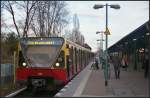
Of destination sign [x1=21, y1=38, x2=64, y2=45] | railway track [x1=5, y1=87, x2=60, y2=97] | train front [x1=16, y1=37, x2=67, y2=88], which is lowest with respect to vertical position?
railway track [x1=5, y1=87, x2=60, y2=97]

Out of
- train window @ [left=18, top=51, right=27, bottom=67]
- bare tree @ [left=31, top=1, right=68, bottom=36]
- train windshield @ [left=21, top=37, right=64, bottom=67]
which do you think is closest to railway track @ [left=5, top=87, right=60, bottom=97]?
train window @ [left=18, top=51, right=27, bottom=67]

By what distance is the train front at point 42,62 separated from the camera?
23766mm

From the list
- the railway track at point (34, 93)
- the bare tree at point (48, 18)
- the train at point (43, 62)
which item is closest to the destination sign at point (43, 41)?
the train at point (43, 62)

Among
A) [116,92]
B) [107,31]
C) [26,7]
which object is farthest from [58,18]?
[116,92]

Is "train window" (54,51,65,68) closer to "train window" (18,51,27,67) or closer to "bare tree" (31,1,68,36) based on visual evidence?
"train window" (18,51,27,67)

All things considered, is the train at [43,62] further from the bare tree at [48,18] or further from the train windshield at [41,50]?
the bare tree at [48,18]

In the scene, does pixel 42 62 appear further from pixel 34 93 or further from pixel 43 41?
pixel 34 93

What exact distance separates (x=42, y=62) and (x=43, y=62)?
0.05 metres

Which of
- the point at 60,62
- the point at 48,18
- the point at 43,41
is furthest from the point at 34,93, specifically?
the point at 48,18

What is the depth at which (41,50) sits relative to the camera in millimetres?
24547

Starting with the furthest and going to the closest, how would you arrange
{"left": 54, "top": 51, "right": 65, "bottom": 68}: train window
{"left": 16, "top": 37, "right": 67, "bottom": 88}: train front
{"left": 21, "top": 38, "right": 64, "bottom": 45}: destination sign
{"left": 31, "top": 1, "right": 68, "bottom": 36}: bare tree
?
{"left": 31, "top": 1, "right": 68, "bottom": 36}: bare tree, {"left": 21, "top": 38, "right": 64, "bottom": 45}: destination sign, {"left": 54, "top": 51, "right": 65, "bottom": 68}: train window, {"left": 16, "top": 37, "right": 67, "bottom": 88}: train front

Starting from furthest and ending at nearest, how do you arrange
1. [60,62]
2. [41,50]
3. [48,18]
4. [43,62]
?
[48,18], [41,50], [43,62], [60,62]

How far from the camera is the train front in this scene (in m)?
23.8

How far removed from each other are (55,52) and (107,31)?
3801 mm
